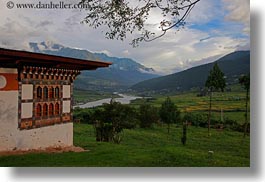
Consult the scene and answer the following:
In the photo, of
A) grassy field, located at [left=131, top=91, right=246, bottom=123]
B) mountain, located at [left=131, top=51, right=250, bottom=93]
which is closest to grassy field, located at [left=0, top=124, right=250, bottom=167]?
grassy field, located at [left=131, top=91, right=246, bottom=123]

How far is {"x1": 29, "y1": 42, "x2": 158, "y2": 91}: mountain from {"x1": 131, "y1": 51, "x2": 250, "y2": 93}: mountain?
118 mm

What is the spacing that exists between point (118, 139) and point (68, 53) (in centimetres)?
117

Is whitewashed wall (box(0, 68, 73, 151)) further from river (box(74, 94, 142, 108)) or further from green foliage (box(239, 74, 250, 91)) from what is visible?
green foliage (box(239, 74, 250, 91))

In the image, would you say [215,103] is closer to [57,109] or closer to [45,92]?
A: [57,109]

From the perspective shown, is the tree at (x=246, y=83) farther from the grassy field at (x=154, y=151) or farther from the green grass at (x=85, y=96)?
the green grass at (x=85, y=96)

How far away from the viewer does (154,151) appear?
4.61 m

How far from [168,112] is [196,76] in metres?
0.53

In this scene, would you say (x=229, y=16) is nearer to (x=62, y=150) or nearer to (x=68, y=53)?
(x=68, y=53)

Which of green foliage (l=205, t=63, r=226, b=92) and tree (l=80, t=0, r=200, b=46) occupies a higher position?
tree (l=80, t=0, r=200, b=46)

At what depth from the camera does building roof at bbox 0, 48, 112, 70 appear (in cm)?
419

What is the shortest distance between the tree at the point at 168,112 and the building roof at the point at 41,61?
2.71 feet

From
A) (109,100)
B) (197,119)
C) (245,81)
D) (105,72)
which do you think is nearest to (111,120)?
(109,100)

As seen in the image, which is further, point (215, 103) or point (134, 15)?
point (215, 103)

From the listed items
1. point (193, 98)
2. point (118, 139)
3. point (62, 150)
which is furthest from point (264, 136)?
point (62, 150)
